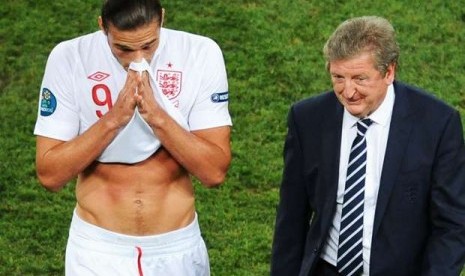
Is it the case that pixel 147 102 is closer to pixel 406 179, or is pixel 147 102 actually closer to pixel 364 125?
pixel 364 125

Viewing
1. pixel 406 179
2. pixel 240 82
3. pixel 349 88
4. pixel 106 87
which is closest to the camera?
pixel 349 88

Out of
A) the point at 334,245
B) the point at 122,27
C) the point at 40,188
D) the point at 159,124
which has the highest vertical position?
the point at 122,27

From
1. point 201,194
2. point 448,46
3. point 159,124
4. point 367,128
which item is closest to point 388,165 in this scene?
point 367,128

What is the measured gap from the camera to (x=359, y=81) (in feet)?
20.3

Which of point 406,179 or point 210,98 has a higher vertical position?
point 210,98

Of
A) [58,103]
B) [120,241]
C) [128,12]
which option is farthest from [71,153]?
[128,12]

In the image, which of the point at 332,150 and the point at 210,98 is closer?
the point at 332,150

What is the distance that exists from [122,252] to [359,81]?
135 centimetres

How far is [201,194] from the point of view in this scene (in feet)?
34.0

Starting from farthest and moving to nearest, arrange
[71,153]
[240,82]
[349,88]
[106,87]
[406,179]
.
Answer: [240,82] → [106,87] → [71,153] → [406,179] → [349,88]

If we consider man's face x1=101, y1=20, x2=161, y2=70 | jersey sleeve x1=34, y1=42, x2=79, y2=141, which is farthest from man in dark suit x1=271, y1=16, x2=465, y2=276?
jersey sleeve x1=34, y1=42, x2=79, y2=141

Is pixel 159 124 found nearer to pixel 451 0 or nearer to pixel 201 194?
pixel 201 194

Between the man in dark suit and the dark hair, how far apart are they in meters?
0.74

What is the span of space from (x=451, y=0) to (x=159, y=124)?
6.80m
